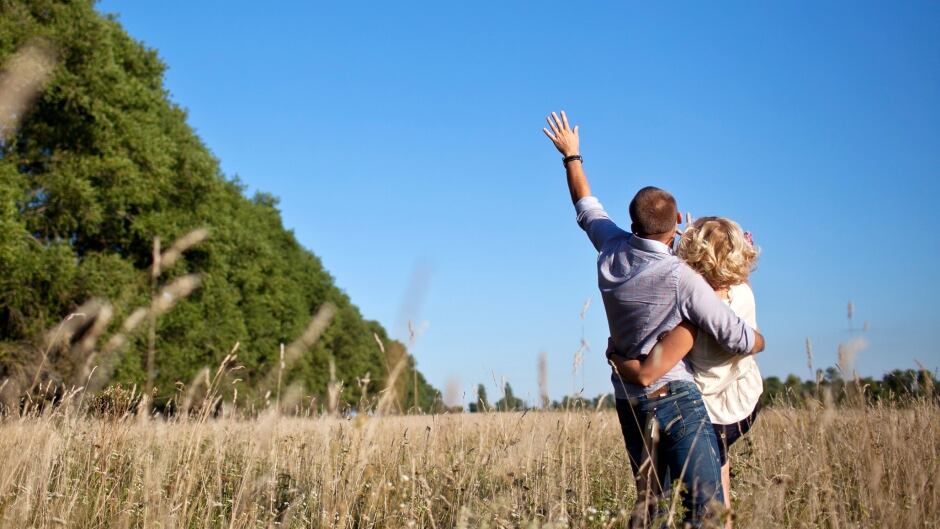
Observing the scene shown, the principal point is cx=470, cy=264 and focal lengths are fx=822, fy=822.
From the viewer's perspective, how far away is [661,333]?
3715 mm

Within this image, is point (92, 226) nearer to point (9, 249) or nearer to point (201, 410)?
point (9, 249)

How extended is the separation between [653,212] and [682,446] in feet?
3.49

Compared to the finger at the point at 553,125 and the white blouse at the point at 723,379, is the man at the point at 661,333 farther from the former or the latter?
the finger at the point at 553,125

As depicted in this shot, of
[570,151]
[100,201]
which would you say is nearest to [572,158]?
[570,151]

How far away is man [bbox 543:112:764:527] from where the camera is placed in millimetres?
3549

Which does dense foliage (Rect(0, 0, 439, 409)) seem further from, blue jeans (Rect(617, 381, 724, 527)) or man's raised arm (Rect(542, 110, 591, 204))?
blue jeans (Rect(617, 381, 724, 527))

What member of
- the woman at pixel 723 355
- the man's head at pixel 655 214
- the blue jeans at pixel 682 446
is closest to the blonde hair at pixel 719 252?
the woman at pixel 723 355

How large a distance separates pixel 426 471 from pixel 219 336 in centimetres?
2089

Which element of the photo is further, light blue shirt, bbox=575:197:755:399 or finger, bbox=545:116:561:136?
finger, bbox=545:116:561:136

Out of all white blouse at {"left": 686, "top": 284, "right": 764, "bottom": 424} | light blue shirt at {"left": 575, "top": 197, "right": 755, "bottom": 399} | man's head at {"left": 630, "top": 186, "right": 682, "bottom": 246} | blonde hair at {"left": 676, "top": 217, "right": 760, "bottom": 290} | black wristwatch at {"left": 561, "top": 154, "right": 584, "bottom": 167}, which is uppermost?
black wristwatch at {"left": 561, "top": 154, "right": 584, "bottom": 167}

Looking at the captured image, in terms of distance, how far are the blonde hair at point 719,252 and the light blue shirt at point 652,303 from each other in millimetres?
128

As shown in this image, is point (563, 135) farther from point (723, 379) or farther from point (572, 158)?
point (723, 379)

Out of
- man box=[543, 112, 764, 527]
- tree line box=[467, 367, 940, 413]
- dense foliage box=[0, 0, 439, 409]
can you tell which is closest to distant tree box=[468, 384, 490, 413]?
tree line box=[467, 367, 940, 413]

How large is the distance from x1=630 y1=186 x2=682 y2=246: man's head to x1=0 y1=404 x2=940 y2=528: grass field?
3.47 feet
